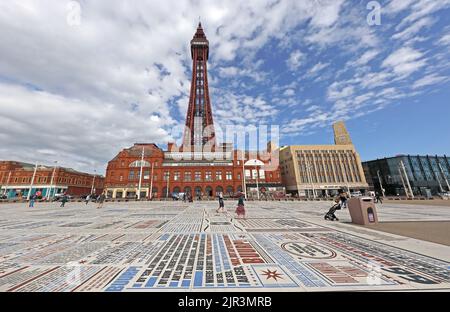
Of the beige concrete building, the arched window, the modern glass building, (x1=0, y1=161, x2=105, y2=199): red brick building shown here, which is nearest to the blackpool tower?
the arched window

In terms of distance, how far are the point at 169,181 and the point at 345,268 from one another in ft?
149

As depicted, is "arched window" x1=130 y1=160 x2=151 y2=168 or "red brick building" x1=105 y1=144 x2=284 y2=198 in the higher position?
"arched window" x1=130 y1=160 x2=151 y2=168

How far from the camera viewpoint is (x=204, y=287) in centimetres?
238

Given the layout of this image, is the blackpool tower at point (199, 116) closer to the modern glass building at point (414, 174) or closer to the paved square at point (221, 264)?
the paved square at point (221, 264)

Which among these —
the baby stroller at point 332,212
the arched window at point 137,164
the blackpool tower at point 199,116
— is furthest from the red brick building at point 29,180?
the baby stroller at point 332,212

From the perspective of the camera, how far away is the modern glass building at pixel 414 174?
46531 mm

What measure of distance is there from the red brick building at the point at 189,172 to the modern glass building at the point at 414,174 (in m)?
31.4

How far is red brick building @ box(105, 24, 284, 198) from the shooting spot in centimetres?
4431

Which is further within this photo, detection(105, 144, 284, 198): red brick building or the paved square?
detection(105, 144, 284, 198): red brick building

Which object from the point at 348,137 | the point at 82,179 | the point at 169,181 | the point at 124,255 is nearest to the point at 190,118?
the point at 169,181

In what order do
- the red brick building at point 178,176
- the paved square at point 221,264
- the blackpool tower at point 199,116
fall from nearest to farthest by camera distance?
the paved square at point 221,264 < the red brick building at point 178,176 < the blackpool tower at point 199,116

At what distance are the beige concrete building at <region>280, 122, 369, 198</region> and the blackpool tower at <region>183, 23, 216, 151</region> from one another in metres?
25.2

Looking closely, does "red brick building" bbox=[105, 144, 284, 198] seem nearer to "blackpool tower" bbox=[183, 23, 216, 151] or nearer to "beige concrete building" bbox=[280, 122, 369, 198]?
"beige concrete building" bbox=[280, 122, 369, 198]
